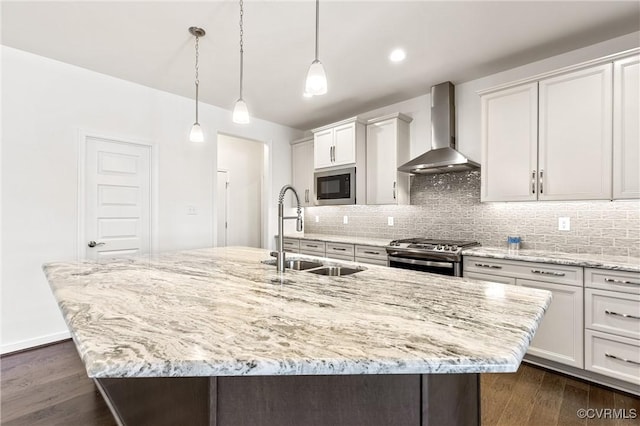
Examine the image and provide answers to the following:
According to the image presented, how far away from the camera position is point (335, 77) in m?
3.24

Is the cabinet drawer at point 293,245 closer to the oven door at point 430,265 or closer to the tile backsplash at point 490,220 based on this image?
the tile backsplash at point 490,220

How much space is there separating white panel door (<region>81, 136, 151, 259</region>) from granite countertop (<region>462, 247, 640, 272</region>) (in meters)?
3.35

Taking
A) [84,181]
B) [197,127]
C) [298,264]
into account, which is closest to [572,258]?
[298,264]

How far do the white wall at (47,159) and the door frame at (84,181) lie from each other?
0.04m

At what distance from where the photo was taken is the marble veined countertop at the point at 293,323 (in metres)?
0.72

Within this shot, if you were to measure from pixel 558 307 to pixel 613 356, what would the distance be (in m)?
0.39

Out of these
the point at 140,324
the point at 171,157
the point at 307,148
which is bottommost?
the point at 140,324

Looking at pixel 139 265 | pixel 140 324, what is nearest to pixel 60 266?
pixel 139 265

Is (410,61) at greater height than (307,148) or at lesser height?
greater

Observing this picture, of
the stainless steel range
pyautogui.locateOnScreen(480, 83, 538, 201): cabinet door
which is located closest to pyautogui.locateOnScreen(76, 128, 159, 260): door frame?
the stainless steel range

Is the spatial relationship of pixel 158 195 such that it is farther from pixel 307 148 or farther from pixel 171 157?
pixel 307 148

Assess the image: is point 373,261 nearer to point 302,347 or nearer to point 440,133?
point 440,133

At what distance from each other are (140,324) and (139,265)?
1.20 metres

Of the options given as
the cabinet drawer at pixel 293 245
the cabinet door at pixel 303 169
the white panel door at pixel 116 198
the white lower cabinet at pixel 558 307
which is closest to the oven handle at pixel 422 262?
the white lower cabinet at pixel 558 307
